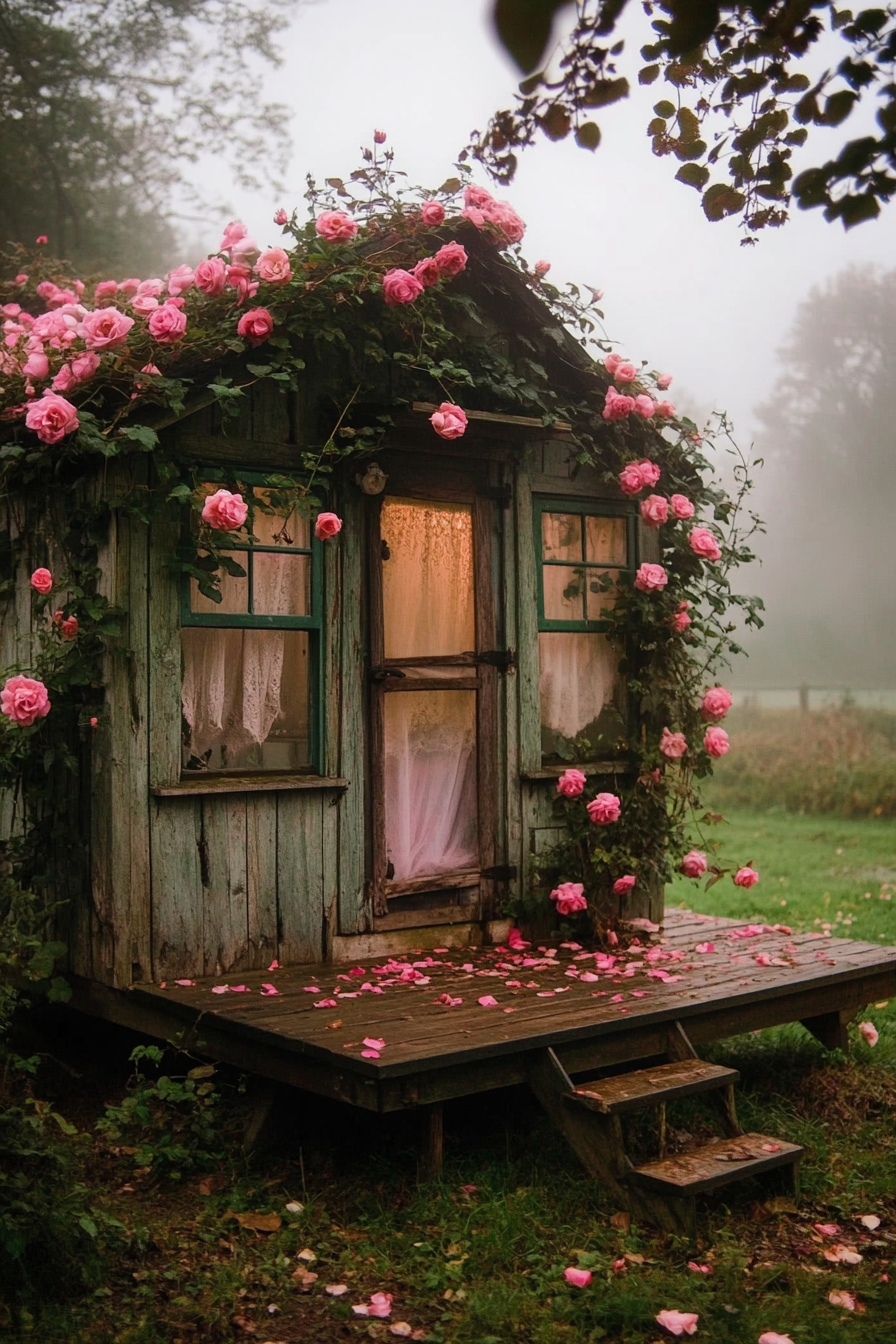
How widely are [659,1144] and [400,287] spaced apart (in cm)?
377

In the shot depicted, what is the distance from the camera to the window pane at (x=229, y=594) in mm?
5832

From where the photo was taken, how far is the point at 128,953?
5.58 m

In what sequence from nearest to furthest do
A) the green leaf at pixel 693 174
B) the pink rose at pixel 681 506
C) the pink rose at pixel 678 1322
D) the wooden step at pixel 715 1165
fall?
1. the pink rose at pixel 678 1322
2. the green leaf at pixel 693 174
3. the wooden step at pixel 715 1165
4. the pink rose at pixel 681 506

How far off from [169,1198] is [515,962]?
6.90 feet

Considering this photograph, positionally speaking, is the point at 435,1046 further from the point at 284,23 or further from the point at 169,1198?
the point at 284,23

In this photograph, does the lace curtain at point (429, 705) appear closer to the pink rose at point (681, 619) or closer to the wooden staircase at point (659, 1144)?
the pink rose at point (681, 619)

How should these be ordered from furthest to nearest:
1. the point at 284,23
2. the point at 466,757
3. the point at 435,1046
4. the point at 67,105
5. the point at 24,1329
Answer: the point at 284,23
the point at 67,105
the point at 466,757
the point at 435,1046
the point at 24,1329

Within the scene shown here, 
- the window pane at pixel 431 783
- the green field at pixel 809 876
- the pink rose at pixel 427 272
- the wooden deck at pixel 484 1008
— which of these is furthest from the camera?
the green field at pixel 809 876

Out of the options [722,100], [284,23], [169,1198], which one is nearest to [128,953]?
[169,1198]

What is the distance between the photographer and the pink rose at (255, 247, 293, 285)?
18.6 feet

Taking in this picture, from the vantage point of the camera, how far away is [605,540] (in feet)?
23.7

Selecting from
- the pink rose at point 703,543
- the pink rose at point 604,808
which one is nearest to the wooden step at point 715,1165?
the pink rose at point 604,808

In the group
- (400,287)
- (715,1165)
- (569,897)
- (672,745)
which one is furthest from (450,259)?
(715,1165)

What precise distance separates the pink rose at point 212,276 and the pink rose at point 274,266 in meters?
0.16
